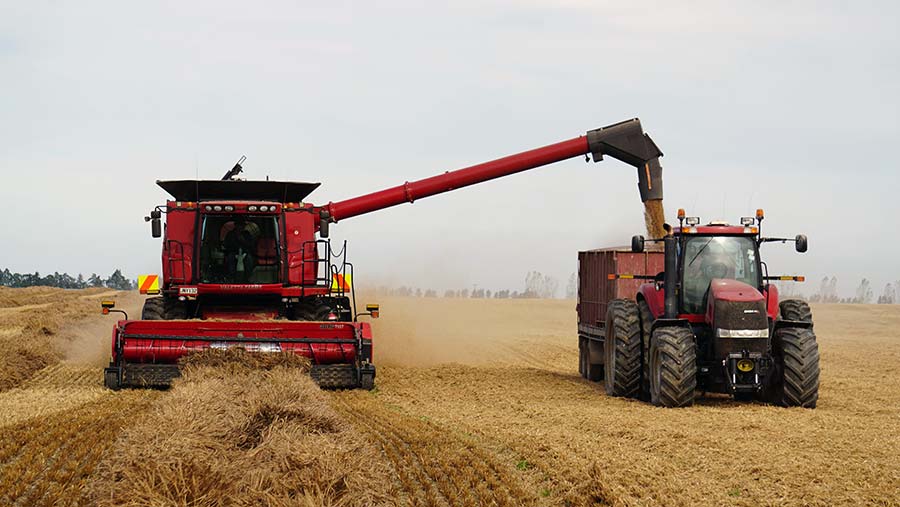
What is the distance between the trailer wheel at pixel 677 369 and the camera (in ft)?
45.1

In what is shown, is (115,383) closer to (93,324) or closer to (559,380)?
(559,380)

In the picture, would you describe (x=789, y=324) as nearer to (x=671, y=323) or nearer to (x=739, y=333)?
(x=739, y=333)

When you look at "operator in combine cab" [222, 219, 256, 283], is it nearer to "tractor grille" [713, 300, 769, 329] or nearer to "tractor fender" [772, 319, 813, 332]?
"tractor grille" [713, 300, 769, 329]

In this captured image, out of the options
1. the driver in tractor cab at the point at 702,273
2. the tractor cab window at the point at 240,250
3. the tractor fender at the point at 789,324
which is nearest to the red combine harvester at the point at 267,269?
the tractor cab window at the point at 240,250

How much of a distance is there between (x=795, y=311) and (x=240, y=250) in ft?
26.1

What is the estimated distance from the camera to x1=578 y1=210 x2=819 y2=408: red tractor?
13.8m

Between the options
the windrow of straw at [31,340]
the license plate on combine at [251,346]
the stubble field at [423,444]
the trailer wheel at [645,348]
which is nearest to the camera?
the stubble field at [423,444]

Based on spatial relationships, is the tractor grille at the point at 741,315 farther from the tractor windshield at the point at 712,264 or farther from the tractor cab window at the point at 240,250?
the tractor cab window at the point at 240,250

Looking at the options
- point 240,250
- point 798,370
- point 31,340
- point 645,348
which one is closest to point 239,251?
point 240,250

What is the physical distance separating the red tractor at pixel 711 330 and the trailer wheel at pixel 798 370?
12 millimetres

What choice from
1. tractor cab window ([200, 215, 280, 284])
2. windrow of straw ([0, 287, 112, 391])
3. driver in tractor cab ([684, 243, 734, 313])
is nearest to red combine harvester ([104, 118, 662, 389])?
tractor cab window ([200, 215, 280, 284])

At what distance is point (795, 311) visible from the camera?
48.9 feet

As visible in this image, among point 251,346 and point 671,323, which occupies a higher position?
point 671,323

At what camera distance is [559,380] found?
19.0m
